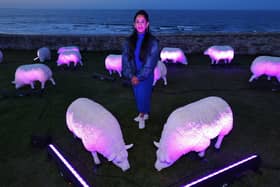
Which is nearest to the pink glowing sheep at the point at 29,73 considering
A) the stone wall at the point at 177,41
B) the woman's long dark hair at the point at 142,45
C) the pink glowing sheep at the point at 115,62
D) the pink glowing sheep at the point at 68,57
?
the pink glowing sheep at the point at 115,62

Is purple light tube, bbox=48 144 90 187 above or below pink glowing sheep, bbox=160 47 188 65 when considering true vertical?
below

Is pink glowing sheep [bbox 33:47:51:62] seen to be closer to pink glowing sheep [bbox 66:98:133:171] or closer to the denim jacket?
the denim jacket

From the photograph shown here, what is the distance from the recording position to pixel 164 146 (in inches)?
130

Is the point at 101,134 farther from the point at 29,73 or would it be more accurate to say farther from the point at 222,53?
the point at 222,53

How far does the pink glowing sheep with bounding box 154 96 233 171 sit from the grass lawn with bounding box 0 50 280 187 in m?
0.43

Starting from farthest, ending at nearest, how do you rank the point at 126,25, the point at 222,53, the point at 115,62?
the point at 126,25 → the point at 222,53 → the point at 115,62

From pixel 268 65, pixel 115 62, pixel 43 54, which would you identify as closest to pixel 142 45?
pixel 115 62

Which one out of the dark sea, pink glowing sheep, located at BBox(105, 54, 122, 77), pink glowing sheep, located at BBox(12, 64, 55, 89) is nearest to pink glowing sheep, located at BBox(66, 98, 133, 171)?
pink glowing sheep, located at BBox(12, 64, 55, 89)

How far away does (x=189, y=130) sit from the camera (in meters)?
3.25

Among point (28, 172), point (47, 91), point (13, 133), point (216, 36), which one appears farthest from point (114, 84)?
point (216, 36)

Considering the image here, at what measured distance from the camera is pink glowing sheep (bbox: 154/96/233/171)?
10.6 ft

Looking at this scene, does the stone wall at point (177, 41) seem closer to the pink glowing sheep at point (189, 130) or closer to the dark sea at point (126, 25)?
the pink glowing sheep at point (189, 130)

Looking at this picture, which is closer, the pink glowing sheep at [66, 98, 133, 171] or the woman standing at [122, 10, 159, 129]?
the pink glowing sheep at [66, 98, 133, 171]

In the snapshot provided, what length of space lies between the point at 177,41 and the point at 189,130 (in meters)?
9.73
